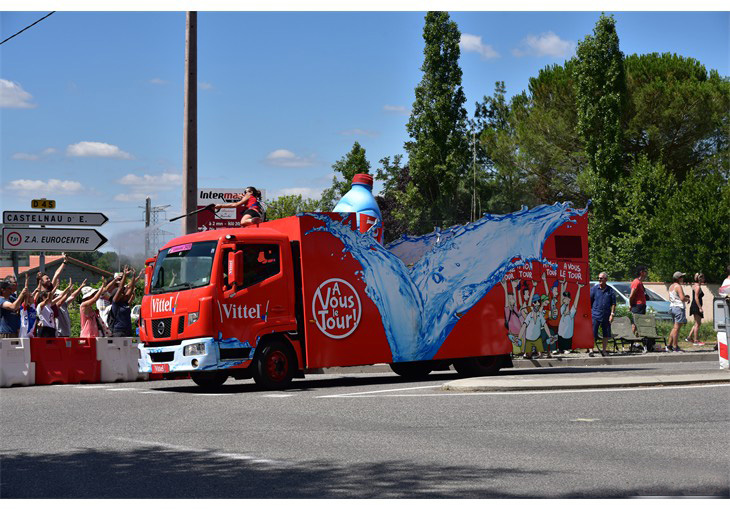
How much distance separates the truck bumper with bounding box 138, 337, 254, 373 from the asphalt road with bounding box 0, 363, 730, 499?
1.52 feet

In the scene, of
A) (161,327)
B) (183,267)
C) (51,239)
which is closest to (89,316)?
(51,239)

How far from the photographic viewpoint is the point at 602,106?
1913 inches

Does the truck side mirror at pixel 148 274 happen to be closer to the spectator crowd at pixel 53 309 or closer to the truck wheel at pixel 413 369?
the spectator crowd at pixel 53 309

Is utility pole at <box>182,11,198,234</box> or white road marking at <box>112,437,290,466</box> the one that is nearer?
white road marking at <box>112,437,290,466</box>

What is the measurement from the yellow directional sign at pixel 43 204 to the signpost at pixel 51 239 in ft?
1.53

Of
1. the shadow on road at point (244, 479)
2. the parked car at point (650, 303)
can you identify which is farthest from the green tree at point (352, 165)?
the shadow on road at point (244, 479)

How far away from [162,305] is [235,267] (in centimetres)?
146

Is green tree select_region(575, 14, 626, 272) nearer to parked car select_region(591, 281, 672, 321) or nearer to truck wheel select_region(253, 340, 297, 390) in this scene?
parked car select_region(591, 281, 672, 321)

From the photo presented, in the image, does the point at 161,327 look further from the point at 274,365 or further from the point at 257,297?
the point at 274,365

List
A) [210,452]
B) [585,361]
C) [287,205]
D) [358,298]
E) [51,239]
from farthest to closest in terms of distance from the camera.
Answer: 1. [287,205]
2. [585,361]
3. [51,239]
4. [358,298]
5. [210,452]

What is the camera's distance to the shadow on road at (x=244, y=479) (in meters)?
7.07

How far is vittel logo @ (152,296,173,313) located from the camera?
50.8ft

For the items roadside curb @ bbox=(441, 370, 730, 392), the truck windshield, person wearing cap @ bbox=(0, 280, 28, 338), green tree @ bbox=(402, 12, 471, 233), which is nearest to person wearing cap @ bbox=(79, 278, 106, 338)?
person wearing cap @ bbox=(0, 280, 28, 338)

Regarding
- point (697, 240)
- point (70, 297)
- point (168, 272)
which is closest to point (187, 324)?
point (168, 272)
